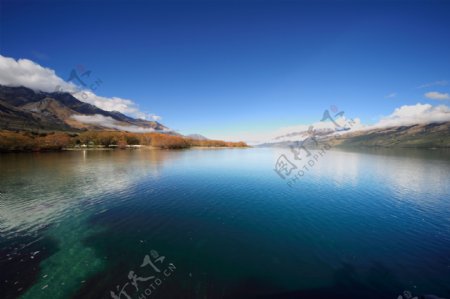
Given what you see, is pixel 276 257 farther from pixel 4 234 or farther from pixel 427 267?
pixel 4 234

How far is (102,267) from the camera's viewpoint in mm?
12758

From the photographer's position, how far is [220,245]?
629 inches

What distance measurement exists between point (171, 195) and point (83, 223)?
1200 centimetres

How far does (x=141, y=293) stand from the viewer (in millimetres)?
10625

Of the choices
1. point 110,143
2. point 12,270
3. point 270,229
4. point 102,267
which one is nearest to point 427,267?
point 270,229

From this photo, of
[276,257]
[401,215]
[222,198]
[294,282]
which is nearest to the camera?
[294,282]

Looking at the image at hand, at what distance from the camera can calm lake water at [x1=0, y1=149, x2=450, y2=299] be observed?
1130cm

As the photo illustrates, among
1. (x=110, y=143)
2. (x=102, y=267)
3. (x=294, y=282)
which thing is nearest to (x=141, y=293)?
(x=102, y=267)

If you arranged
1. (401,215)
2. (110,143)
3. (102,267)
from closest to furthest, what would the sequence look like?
(102,267)
(401,215)
(110,143)

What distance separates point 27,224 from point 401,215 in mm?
40984

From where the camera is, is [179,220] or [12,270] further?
[179,220]

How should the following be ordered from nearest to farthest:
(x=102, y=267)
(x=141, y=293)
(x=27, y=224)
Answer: (x=141, y=293), (x=102, y=267), (x=27, y=224)

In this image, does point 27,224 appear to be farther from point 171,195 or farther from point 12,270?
point 171,195

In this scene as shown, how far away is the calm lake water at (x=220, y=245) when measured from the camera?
37.1ft
